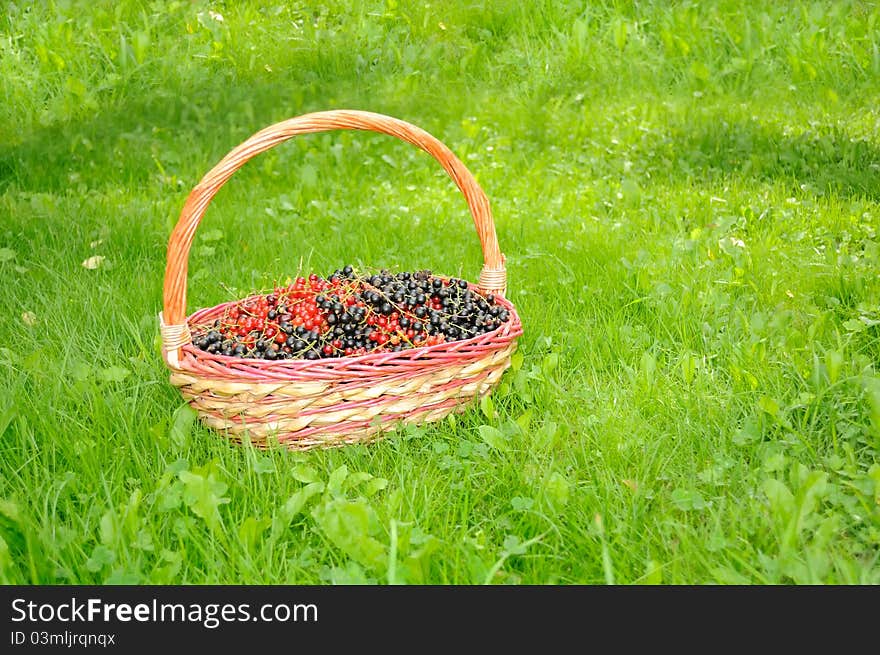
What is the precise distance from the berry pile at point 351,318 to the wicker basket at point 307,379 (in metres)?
0.10

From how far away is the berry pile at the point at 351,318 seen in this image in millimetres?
2680

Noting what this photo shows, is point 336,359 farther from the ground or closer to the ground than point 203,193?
closer to the ground

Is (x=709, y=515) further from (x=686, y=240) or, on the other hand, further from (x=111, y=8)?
(x=111, y=8)

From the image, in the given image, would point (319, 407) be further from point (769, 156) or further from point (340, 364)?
point (769, 156)

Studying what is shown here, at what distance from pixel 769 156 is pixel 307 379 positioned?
374 centimetres

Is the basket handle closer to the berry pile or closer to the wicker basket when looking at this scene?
the wicker basket

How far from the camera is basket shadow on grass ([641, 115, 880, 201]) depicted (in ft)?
15.7

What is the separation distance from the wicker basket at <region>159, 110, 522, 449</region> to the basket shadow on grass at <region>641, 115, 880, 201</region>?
2.88m

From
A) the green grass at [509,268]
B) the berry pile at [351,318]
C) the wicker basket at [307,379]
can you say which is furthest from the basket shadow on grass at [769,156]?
the wicker basket at [307,379]

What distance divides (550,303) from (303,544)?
176 cm

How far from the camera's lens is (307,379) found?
2467mm

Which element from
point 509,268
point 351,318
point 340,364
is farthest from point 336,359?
point 509,268

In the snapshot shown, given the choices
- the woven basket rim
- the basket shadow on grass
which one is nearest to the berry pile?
the woven basket rim

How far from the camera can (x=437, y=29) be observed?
6.88 metres
